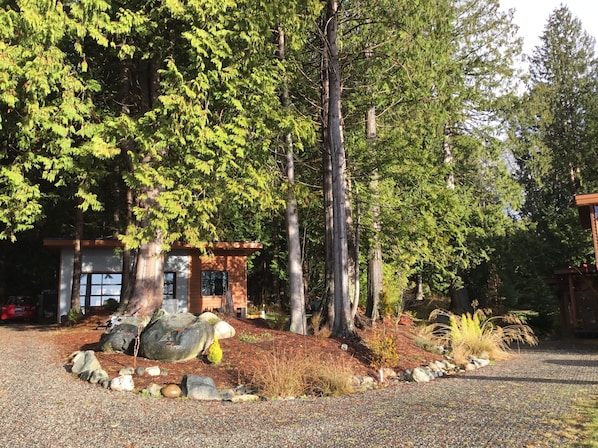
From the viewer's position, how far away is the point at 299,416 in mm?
5863

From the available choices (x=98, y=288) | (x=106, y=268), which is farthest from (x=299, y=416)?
(x=98, y=288)

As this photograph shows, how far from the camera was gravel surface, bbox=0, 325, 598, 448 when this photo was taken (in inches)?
185

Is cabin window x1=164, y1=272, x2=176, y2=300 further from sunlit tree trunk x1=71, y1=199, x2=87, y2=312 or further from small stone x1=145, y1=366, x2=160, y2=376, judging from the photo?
small stone x1=145, y1=366, x2=160, y2=376

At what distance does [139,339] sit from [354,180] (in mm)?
7769

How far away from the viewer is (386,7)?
1193cm

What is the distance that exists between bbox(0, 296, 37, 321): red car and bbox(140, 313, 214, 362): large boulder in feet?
51.6

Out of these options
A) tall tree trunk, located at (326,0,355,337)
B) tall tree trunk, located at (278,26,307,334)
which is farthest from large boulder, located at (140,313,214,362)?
tall tree trunk, located at (326,0,355,337)

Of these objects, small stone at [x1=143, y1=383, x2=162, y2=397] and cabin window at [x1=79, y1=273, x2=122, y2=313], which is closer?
small stone at [x1=143, y1=383, x2=162, y2=397]

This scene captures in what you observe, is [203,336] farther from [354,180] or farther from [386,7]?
[386,7]

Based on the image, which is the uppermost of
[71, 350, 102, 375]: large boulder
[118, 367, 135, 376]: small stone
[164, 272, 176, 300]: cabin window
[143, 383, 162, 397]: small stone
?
[164, 272, 176, 300]: cabin window

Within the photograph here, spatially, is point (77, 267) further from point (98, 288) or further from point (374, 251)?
point (374, 251)

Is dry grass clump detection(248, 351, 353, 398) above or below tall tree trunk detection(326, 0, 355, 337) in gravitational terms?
below

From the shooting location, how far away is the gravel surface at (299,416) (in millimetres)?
Result: 4707

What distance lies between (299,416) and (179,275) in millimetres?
15225
